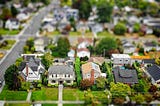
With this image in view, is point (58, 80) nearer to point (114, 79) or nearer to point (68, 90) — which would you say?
point (68, 90)

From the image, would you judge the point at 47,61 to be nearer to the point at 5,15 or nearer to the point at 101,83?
the point at 101,83

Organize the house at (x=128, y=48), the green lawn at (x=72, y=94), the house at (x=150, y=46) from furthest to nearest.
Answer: the house at (x=150, y=46) → the house at (x=128, y=48) → the green lawn at (x=72, y=94)

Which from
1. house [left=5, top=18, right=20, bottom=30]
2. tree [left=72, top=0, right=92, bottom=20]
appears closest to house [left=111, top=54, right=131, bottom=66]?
house [left=5, top=18, right=20, bottom=30]

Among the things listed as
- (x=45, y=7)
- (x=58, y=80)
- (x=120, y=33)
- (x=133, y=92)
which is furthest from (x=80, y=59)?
(x=45, y=7)

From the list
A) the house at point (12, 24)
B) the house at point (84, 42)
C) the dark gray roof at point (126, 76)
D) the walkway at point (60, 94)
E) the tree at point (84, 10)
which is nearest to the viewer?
the walkway at point (60, 94)

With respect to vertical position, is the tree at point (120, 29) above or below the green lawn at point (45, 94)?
above

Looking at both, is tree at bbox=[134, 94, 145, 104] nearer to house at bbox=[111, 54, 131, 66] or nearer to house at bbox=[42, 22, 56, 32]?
house at bbox=[111, 54, 131, 66]

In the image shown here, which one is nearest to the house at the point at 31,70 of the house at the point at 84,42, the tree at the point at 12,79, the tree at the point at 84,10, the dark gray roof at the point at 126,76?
the tree at the point at 12,79

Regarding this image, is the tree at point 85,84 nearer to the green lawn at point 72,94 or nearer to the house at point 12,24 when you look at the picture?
the green lawn at point 72,94
